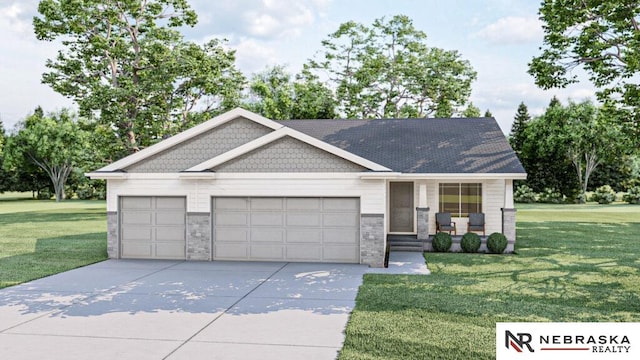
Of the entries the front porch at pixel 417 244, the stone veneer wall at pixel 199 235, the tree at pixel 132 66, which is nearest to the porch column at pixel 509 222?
the front porch at pixel 417 244

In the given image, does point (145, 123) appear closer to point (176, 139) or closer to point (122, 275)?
point (176, 139)

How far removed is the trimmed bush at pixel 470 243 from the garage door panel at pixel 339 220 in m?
4.72

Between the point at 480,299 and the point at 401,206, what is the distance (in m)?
9.69

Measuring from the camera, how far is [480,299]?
35.8 feet

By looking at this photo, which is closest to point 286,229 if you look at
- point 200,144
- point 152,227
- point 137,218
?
point 200,144

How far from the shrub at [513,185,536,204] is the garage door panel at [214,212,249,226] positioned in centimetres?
4608

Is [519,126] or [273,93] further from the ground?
[273,93]

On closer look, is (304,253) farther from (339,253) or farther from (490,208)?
(490,208)

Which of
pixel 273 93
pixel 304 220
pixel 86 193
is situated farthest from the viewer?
pixel 86 193

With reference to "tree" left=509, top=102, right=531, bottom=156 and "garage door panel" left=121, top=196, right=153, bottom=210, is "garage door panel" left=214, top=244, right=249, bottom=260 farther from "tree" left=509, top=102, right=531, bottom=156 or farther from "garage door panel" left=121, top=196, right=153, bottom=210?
"tree" left=509, top=102, right=531, bottom=156

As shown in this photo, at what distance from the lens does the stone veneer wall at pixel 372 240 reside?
1518 cm

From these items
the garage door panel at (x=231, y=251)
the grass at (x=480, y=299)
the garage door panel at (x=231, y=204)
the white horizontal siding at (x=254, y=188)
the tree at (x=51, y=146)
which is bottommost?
the grass at (x=480, y=299)

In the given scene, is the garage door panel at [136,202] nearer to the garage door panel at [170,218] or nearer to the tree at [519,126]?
the garage door panel at [170,218]

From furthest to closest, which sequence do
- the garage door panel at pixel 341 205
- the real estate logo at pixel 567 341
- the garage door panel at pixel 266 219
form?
the garage door panel at pixel 266 219
the garage door panel at pixel 341 205
the real estate logo at pixel 567 341
